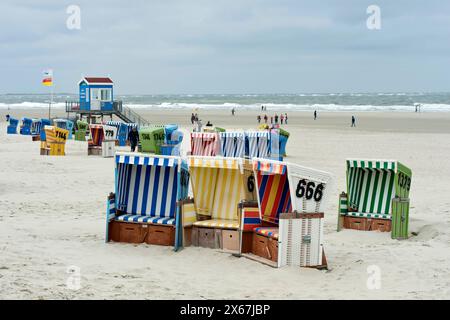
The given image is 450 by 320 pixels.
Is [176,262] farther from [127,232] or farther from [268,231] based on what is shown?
[127,232]

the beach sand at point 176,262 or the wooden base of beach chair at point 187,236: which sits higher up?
the wooden base of beach chair at point 187,236

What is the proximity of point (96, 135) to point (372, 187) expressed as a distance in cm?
1891

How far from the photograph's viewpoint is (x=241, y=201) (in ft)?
39.1

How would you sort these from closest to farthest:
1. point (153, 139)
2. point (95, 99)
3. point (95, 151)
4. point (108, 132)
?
point (153, 139), point (95, 151), point (108, 132), point (95, 99)

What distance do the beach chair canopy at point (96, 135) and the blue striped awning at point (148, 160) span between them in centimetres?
1891

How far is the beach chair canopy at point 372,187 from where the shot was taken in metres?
14.3

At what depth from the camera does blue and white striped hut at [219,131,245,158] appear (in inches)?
1042

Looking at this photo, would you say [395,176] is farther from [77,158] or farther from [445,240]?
[77,158]

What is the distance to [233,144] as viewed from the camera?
87.0ft

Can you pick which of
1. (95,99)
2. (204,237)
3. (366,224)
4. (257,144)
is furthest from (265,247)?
(95,99)

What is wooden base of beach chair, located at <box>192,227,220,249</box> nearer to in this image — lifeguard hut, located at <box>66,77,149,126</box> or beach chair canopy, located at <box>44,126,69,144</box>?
beach chair canopy, located at <box>44,126,69,144</box>

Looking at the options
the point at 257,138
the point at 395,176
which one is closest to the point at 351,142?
the point at 257,138

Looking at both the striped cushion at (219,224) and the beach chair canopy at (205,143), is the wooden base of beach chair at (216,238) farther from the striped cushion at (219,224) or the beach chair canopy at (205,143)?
the beach chair canopy at (205,143)

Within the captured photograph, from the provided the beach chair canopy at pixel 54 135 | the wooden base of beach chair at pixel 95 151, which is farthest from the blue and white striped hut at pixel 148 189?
the wooden base of beach chair at pixel 95 151
